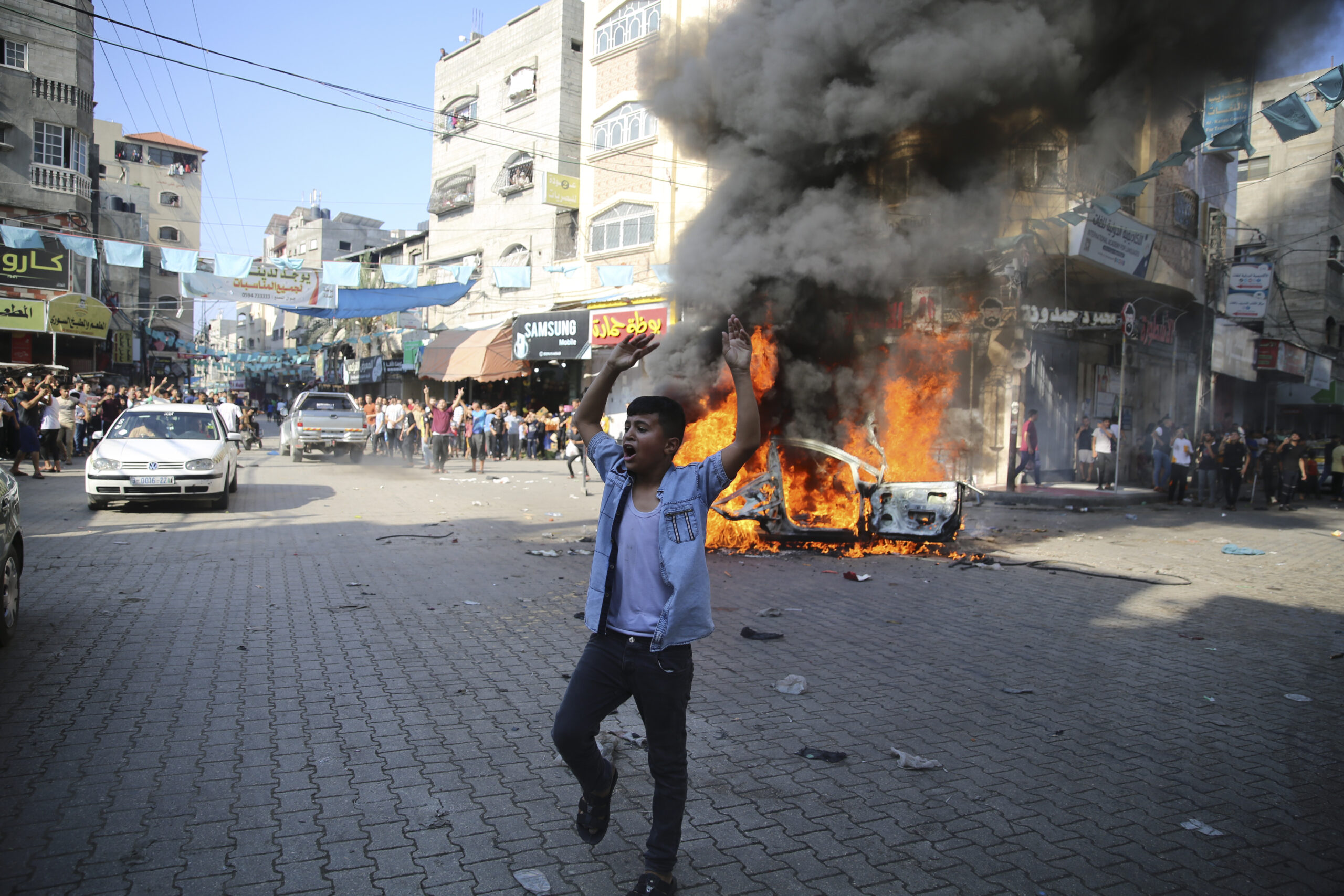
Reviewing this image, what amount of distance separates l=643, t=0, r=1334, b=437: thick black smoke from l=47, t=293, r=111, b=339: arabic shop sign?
23555 millimetres

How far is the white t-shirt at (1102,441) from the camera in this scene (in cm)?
1858

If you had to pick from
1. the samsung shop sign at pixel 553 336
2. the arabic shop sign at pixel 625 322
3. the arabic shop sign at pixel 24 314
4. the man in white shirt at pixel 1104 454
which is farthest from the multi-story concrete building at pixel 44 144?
the man in white shirt at pixel 1104 454

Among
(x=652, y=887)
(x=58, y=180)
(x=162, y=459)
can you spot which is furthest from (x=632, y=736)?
(x=58, y=180)

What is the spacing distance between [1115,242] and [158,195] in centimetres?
6306

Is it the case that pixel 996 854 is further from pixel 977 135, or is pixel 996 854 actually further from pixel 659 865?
pixel 977 135

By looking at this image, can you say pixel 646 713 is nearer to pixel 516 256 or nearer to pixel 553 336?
pixel 553 336

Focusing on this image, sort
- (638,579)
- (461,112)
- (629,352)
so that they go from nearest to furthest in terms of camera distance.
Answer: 1. (638,579)
2. (629,352)
3. (461,112)

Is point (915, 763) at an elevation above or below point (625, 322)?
below

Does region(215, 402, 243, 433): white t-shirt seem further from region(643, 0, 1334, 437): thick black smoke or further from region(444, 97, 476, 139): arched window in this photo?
region(643, 0, 1334, 437): thick black smoke

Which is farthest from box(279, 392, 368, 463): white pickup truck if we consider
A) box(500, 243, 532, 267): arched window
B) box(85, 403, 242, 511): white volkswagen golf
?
box(85, 403, 242, 511): white volkswagen golf

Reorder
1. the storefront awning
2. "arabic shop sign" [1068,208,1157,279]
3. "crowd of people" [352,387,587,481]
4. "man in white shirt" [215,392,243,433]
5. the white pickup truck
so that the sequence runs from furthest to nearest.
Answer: the storefront awning → the white pickup truck → "crowd of people" [352,387,587,481] → "man in white shirt" [215,392,243,433] → "arabic shop sign" [1068,208,1157,279]

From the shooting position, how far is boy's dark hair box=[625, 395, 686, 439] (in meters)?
2.76

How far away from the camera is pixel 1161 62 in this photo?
979 centimetres

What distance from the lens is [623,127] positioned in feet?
78.0
